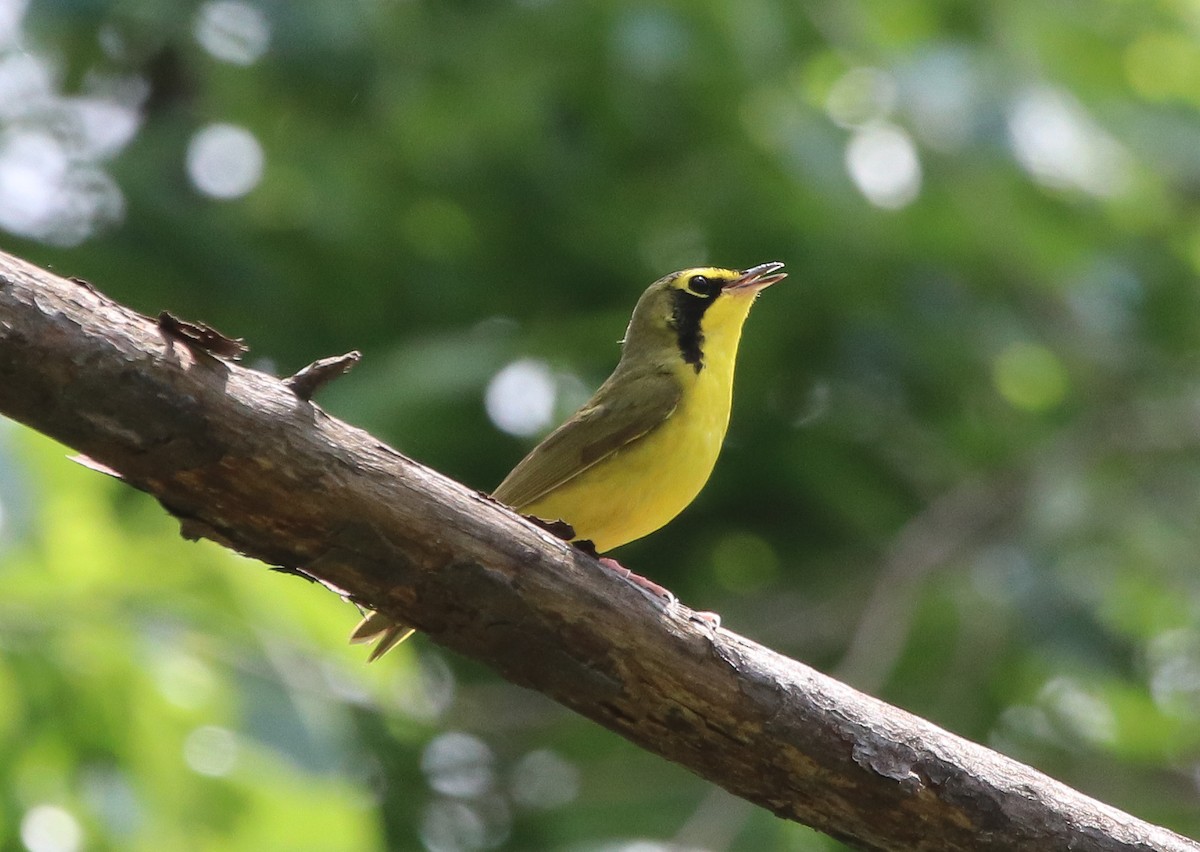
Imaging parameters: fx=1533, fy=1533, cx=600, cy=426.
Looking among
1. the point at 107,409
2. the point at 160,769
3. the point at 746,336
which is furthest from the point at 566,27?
the point at 107,409

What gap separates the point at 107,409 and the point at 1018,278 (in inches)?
326

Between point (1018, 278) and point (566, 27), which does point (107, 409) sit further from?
point (1018, 278)

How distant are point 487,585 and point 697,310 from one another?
3.26 m

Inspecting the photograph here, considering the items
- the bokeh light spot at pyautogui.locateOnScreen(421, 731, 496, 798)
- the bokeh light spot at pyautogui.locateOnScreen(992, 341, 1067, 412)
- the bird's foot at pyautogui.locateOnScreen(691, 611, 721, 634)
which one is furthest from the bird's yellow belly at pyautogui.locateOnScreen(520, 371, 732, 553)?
the bokeh light spot at pyautogui.locateOnScreen(421, 731, 496, 798)

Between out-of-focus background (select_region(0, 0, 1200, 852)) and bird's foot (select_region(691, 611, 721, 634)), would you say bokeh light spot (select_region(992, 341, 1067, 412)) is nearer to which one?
out-of-focus background (select_region(0, 0, 1200, 852))

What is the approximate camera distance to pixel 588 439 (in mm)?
6176

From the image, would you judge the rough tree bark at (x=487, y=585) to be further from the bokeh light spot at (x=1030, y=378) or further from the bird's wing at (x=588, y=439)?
the bokeh light spot at (x=1030, y=378)

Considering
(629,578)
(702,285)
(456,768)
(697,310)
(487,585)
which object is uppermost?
(702,285)

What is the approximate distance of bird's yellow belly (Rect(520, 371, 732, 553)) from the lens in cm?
607

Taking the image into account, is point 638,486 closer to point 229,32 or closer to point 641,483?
point 641,483

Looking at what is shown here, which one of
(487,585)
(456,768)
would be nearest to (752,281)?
(487,585)

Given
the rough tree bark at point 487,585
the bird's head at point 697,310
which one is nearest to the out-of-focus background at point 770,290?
the bird's head at point 697,310

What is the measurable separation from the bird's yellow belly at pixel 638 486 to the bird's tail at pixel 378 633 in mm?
819

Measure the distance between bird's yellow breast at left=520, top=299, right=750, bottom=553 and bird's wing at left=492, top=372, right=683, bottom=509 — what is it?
31mm
